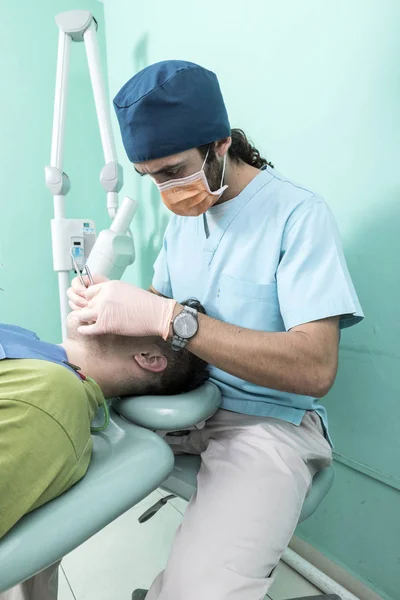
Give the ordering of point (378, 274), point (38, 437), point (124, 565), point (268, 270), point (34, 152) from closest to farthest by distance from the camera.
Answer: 1. point (38, 437)
2. point (268, 270)
3. point (378, 274)
4. point (124, 565)
5. point (34, 152)

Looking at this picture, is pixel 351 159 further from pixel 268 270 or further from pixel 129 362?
pixel 129 362

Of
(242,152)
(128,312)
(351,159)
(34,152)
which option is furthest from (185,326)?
(34,152)

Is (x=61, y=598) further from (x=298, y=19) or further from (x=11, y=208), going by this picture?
(x=298, y=19)

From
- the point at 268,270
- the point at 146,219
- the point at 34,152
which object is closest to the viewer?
the point at 268,270

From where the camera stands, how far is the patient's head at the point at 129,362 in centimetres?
106

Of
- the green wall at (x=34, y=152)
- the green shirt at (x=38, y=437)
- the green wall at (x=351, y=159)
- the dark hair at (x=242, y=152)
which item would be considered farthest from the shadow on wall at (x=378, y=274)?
the green wall at (x=34, y=152)

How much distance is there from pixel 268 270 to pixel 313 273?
13cm

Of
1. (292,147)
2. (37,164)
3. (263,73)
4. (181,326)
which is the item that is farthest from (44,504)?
(37,164)

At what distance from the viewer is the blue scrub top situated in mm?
924

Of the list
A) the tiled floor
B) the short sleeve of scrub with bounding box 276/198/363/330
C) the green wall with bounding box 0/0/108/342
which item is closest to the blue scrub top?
the short sleeve of scrub with bounding box 276/198/363/330

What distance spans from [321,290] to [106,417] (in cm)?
57

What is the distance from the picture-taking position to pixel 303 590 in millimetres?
1447

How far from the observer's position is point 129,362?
3.49 ft

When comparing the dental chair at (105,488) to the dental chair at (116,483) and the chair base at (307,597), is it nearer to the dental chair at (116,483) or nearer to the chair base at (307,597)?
the dental chair at (116,483)
